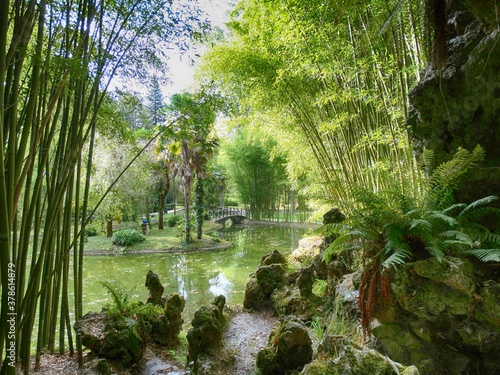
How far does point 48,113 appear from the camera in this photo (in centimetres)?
137

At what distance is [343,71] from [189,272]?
494 centimetres

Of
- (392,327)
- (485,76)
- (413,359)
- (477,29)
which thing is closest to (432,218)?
(392,327)

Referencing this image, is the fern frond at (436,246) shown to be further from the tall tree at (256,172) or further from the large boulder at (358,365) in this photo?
the tall tree at (256,172)

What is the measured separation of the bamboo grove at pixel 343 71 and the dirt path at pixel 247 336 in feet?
5.24

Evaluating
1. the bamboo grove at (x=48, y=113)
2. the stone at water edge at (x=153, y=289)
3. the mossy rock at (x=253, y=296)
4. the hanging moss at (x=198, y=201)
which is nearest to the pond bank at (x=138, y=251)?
the hanging moss at (x=198, y=201)

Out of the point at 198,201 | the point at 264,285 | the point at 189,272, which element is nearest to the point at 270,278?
the point at 264,285

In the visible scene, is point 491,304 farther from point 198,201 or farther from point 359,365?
point 198,201

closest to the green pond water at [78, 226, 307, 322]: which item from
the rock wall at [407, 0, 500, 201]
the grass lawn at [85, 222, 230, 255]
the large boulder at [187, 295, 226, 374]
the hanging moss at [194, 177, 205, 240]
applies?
the grass lawn at [85, 222, 230, 255]

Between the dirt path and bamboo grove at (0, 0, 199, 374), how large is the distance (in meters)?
1.19

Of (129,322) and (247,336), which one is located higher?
(129,322)

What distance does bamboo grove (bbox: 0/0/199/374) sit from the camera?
1.08 meters

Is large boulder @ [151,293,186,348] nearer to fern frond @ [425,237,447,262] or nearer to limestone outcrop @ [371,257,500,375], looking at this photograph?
limestone outcrop @ [371,257,500,375]

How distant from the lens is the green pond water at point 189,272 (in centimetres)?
434

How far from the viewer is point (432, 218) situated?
1.44 m
